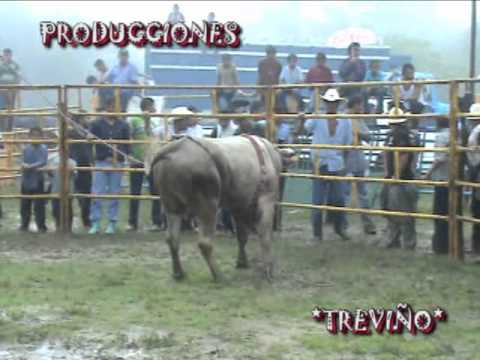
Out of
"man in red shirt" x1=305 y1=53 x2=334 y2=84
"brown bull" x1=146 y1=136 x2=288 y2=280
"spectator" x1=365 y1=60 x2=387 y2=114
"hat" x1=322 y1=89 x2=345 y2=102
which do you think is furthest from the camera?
"man in red shirt" x1=305 y1=53 x2=334 y2=84

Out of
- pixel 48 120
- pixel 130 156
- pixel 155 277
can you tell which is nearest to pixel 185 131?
pixel 130 156

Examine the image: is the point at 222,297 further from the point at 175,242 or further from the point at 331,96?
the point at 331,96

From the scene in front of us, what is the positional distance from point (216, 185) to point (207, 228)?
37 centimetres

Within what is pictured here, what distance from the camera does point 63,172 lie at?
12.1 metres

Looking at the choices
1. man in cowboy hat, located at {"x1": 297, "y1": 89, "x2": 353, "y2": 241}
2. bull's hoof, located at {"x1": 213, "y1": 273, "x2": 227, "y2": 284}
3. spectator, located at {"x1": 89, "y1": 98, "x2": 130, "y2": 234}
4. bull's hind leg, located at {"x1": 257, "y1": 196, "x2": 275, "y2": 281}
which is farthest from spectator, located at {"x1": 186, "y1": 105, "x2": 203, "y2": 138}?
bull's hoof, located at {"x1": 213, "y1": 273, "x2": 227, "y2": 284}

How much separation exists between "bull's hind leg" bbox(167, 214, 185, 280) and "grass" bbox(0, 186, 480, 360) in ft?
0.38

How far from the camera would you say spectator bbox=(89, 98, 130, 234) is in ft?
39.6

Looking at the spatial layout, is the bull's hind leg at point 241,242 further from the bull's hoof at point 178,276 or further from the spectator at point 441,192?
the spectator at point 441,192

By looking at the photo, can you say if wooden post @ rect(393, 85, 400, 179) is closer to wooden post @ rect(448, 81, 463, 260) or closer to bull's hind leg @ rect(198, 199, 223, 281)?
wooden post @ rect(448, 81, 463, 260)

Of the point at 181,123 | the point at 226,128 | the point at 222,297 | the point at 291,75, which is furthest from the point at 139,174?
the point at 222,297

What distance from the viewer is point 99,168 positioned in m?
12.1

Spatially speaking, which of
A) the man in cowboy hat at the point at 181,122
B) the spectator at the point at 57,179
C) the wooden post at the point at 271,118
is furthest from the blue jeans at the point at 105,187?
the wooden post at the point at 271,118

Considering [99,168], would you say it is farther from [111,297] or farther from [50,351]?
[50,351]

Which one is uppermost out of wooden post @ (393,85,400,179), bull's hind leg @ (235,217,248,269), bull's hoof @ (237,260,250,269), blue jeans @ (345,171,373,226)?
wooden post @ (393,85,400,179)
